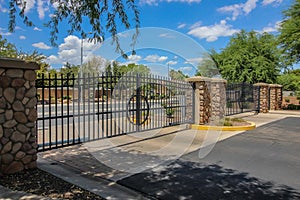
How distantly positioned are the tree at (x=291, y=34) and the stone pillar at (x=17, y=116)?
706 inches

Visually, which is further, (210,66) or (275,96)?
(210,66)

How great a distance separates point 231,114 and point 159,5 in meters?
7.42

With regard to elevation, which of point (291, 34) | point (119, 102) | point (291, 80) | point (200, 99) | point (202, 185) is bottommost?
point (202, 185)

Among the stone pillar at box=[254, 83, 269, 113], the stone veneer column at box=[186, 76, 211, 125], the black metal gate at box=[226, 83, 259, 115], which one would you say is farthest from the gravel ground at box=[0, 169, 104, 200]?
the stone pillar at box=[254, 83, 269, 113]

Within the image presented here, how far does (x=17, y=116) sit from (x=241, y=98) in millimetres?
12975

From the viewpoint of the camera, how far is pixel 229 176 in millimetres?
4449

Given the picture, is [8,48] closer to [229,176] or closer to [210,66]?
[210,66]

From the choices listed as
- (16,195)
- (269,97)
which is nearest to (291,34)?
(269,97)

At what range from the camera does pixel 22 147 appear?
4355mm

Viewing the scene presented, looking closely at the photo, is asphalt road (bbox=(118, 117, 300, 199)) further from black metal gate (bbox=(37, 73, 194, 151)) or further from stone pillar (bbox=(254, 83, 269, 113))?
stone pillar (bbox=(254, 83, 269, 113))

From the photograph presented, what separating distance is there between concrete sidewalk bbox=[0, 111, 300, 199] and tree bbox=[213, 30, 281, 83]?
13262 millimetres

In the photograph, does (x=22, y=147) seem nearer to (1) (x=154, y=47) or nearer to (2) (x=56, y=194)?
(2) (x=56, y=194)

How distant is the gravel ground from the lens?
11.4 feet

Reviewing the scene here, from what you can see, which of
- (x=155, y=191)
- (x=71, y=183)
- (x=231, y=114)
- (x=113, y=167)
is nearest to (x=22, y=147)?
(x=71, y=183)
